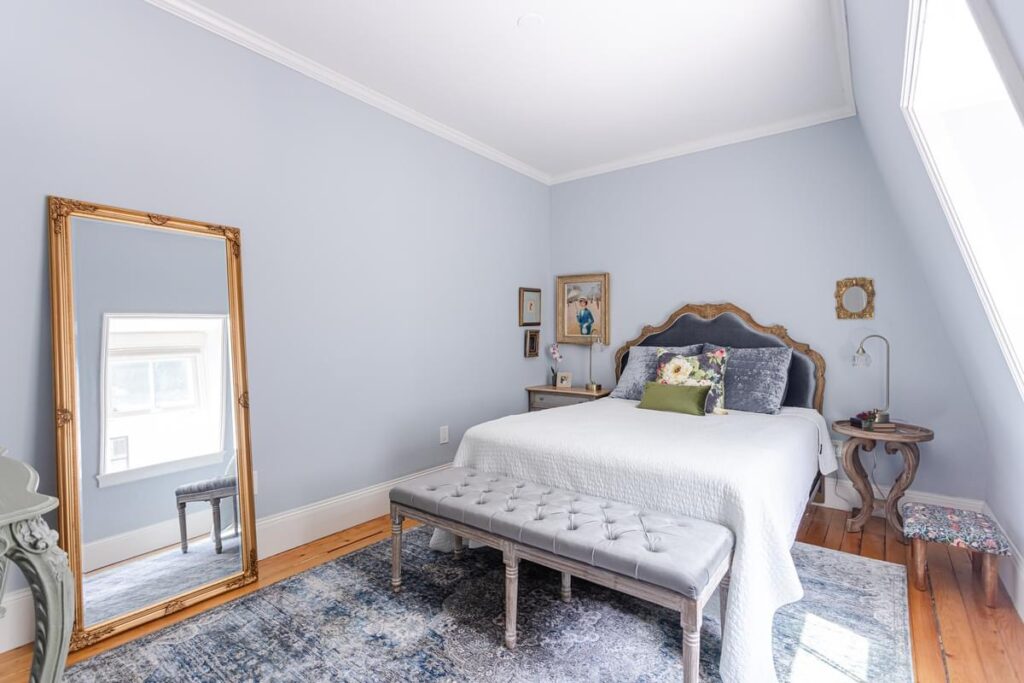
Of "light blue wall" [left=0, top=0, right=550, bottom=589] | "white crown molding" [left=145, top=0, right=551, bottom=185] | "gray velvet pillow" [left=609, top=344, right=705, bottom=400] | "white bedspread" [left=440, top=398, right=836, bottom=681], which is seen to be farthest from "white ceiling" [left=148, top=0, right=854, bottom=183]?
"white bedspread" [left=440, top=398, right=836, bottom=681]

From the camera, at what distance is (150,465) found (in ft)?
6.93

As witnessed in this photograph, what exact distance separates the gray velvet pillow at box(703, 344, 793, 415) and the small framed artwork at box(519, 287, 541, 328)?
1757mm

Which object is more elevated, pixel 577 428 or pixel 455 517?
pixel 577 428

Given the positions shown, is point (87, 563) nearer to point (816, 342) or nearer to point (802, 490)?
point (802, 490)

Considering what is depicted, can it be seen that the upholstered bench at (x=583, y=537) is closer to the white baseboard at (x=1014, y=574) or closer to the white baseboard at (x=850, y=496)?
the white baseboard at (x=1014, y=574)

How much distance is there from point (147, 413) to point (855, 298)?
400 centimetres

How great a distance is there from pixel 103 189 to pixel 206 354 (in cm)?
78

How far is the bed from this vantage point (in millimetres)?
1700

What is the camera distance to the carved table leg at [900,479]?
2711mm

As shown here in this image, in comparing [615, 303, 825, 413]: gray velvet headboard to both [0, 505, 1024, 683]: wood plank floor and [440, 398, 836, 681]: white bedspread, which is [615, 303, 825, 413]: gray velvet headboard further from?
[0, 505, 1024, 683]: wood plank floor

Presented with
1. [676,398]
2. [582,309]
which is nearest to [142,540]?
[676,398]

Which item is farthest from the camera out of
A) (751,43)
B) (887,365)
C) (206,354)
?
(887,365)

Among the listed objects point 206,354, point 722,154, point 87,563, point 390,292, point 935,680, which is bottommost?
point 935,680

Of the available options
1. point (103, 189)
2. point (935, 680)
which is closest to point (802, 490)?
point (935, 680)
